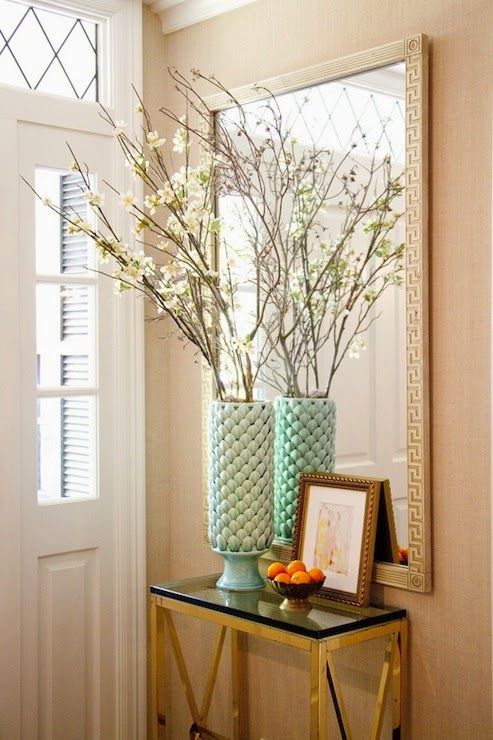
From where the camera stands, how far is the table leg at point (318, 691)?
7.94ft

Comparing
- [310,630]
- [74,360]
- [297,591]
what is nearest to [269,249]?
[74,360]

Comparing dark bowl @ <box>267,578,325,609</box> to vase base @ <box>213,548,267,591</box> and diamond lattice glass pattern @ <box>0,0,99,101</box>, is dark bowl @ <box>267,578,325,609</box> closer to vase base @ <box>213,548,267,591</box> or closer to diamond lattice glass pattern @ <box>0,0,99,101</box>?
vase base @ <box>213,548,267,591</box>

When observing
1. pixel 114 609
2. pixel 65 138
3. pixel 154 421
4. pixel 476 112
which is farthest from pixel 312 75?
pixel 114 609

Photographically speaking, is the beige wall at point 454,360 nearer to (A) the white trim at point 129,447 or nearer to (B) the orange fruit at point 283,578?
(B) the orange fruit at point 283,578

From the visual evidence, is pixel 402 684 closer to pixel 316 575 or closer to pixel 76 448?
pixel 316 575

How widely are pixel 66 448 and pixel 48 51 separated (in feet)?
4.34

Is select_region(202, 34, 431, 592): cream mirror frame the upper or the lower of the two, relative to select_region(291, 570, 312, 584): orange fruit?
upper

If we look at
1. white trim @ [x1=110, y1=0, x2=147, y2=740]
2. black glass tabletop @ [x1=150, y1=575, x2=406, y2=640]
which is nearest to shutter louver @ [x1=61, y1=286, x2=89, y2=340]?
white trim @ [x1=110, y1=0, x2=147, y2=740]

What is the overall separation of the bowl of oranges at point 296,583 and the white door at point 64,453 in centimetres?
87

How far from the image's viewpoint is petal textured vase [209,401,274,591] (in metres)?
2.82

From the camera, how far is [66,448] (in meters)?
3.25

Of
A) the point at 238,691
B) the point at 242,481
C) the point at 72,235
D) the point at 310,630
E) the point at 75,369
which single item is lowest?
the point at 238,691

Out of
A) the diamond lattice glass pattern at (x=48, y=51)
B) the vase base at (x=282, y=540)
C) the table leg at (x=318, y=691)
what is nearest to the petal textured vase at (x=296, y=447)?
the vase base at (x=282, y=540)

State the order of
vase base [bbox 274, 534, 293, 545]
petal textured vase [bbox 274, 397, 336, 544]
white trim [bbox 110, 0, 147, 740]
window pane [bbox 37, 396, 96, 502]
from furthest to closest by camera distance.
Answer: white trim [bbox 110, 0, 147, 740]
window pane [bbox 37, 396, 96, 502]
vase base [bbox 274, 534, 293, 545]
petal textured vase [bbox 274, 397, 336, 544]
